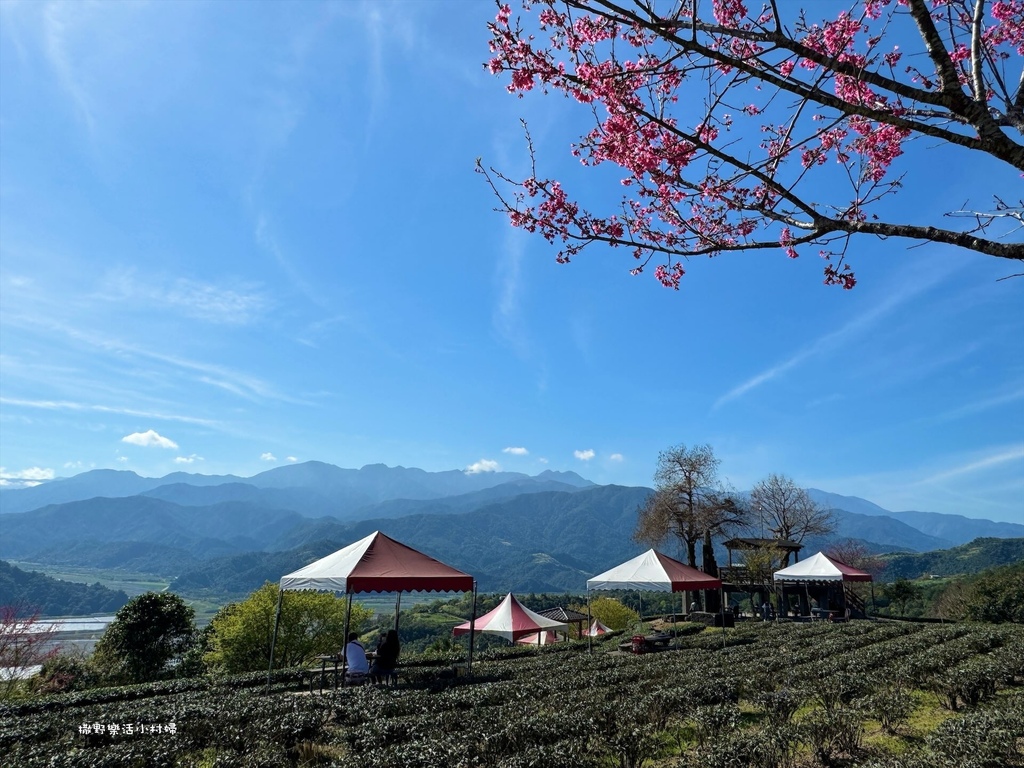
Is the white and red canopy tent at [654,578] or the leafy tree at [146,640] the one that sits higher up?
the white and red canopy tent at [654,578]

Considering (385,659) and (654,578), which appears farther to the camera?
(654,578)

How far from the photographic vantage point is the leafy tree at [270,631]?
35.1 meters

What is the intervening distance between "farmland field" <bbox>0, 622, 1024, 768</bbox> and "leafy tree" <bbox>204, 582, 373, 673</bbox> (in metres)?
26.2

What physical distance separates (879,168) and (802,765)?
7.14m

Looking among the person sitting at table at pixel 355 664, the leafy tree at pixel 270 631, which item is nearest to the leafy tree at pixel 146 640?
the leafy tree at pixel 270 631

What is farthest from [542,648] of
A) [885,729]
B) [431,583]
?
[885,729]

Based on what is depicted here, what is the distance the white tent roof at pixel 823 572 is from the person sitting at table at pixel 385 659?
23409 mm

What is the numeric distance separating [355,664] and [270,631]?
27.6m

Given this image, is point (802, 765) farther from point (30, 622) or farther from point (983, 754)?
point (30, 622)

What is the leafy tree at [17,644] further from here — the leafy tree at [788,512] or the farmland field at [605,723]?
the leafy tree at [788,512]

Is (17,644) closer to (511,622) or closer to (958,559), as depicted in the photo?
(511,622)

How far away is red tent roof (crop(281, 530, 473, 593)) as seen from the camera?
41.3 ft

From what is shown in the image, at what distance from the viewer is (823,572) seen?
27.8 m

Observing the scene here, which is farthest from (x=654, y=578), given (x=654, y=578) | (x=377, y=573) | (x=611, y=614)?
(x=611, y=614)
